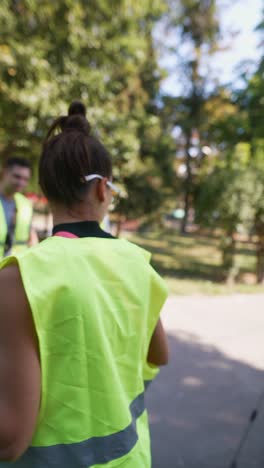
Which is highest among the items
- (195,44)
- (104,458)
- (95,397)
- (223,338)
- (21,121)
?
(195,44)

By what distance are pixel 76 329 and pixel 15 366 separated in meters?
0.15

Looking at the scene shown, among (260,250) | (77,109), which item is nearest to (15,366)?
(77,109)

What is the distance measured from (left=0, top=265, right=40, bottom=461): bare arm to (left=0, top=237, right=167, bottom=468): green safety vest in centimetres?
2

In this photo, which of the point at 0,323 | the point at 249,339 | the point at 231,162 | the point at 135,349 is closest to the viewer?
the point at 0,323

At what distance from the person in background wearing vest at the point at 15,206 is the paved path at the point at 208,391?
1.92m

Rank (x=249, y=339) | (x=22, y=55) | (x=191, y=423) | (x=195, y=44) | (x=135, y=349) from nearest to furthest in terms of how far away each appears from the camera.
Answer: (x=135, y=349) → (x=191, y=423) → (x=249, y=339) → (x=22, y=55) → (x=195, y=44)

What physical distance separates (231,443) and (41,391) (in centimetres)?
256

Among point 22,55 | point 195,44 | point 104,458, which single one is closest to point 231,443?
point 104,458

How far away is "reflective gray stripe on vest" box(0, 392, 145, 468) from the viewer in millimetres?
906

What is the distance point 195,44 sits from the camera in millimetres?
21766

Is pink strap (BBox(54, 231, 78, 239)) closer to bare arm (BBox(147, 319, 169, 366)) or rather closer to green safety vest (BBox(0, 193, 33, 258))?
bare arm (BBox(147, 319, 169, 366))

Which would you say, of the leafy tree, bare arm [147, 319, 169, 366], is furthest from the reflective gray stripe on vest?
the leafy tree

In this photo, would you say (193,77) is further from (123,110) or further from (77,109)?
(77,109)

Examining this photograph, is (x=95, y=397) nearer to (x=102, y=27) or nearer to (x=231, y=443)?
(x=231, y=443)
